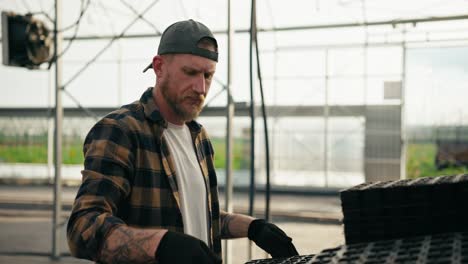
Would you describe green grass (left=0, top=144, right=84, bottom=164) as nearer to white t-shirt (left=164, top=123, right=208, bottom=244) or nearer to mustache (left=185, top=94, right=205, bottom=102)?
white t-shirt (left=164, top=123, right=208, bottom=244)

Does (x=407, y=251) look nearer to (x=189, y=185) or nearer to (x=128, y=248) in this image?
(x=128, y=248)

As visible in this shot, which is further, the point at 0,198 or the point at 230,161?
the point at 0,198

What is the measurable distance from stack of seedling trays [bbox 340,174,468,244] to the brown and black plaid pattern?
0.59m

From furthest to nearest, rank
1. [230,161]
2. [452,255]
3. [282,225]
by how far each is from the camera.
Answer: [282,225]
[230,161]
[452,255]

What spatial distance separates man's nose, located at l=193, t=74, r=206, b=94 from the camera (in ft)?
5.30

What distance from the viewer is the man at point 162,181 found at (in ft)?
4.13

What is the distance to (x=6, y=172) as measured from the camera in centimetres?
1548

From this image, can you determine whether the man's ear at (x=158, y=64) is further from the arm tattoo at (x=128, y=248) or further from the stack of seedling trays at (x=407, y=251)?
the stack of seedling trays at (x=407, y=251)

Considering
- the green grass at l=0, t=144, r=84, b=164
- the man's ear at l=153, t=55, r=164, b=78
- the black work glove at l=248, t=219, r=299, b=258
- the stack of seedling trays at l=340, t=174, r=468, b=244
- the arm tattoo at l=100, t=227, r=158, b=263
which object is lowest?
the green grass at l=0, t=144, r=84, b=164

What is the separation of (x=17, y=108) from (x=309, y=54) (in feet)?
26.3

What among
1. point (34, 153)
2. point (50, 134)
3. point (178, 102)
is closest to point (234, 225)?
point (178, 102)

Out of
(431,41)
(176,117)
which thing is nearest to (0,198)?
(431,41)

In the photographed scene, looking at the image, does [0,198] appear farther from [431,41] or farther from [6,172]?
[431,41]

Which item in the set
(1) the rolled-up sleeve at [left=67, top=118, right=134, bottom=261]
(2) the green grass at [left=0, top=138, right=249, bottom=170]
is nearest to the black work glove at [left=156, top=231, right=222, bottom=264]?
(1) the rolled-up sleeve at [left=67, top=118, right=134, bottom=261]
